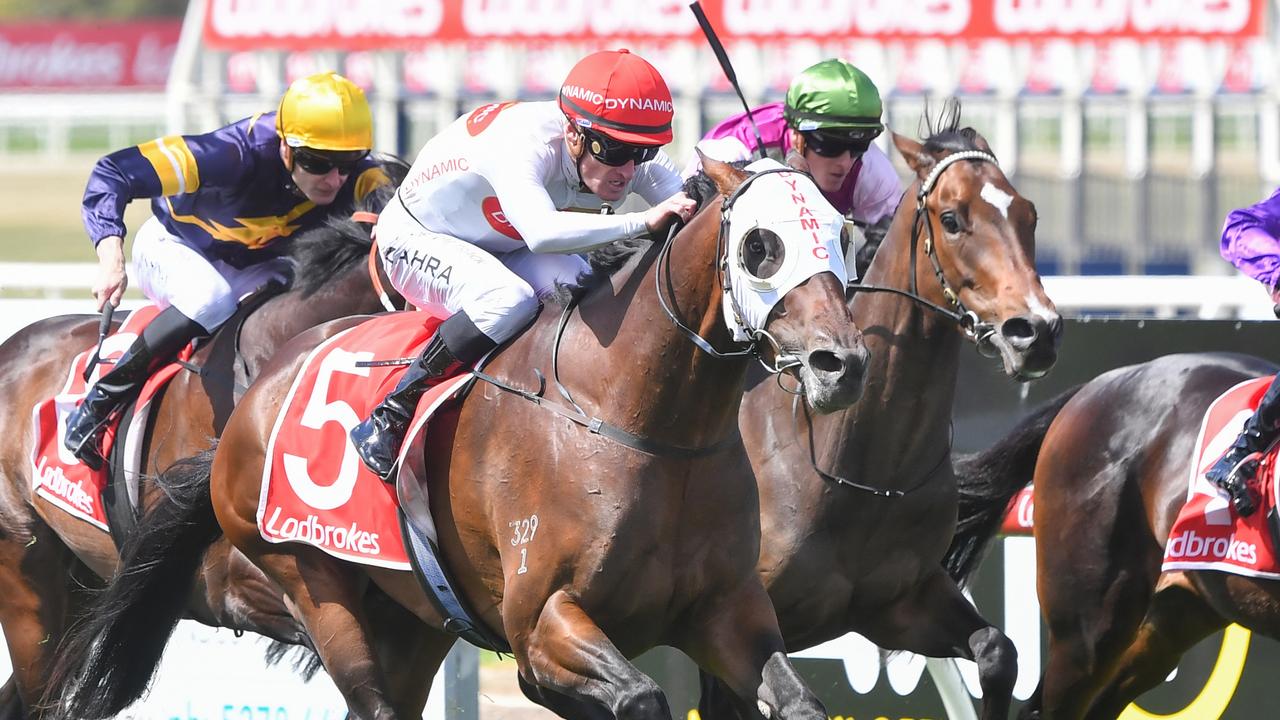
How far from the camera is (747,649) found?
364 centimetres

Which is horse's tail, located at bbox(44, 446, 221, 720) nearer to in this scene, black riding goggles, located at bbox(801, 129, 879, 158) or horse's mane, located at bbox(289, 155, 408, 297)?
horse's mane, located at bbox(289, 155, 408, 297)

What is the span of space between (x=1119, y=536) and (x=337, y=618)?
2.33 meters

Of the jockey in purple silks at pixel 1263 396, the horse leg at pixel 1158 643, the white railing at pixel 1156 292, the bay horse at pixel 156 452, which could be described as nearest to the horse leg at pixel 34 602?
the bay horse at pixel 156 452

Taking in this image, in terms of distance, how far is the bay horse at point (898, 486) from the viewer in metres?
4.48

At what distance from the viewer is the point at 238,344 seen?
5234 mm

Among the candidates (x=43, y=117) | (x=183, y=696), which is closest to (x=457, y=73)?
(x=183, y=696)

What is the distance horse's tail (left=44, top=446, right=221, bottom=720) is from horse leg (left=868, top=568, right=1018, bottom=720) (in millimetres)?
1856

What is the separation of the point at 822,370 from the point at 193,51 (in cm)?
1163

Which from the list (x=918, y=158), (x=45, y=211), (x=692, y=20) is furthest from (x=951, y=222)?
(x=45, y=211)

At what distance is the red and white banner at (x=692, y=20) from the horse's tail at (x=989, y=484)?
8853 millimetres

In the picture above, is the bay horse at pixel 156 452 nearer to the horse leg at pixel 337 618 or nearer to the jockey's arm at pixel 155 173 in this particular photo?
the jockey's arm at pixel 155 173

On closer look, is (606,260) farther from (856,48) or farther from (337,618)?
(856,48)

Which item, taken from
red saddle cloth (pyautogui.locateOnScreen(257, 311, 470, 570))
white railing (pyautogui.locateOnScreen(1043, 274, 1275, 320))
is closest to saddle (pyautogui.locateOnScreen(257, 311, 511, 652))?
Result: red saddle cloth (pyautogui.locateOnScreen(257, 311, 470, 570))

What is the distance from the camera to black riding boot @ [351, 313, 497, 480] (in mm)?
4035
